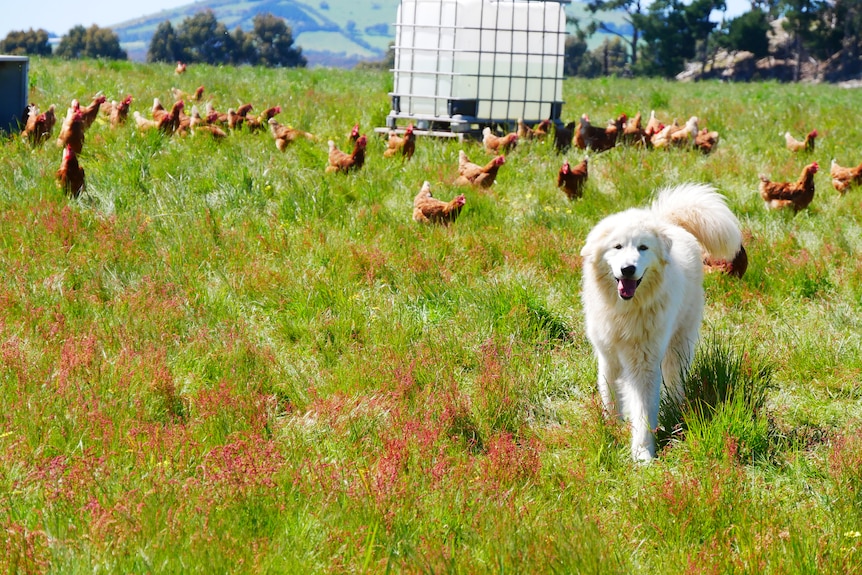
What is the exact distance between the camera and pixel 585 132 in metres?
10.3

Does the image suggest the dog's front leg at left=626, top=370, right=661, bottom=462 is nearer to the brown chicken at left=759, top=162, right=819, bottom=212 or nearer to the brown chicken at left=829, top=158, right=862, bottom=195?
the brown chicken at left=759, top=162, right=819, bottom=212

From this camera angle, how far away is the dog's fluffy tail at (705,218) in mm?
4809

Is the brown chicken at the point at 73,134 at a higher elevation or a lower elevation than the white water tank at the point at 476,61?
lower

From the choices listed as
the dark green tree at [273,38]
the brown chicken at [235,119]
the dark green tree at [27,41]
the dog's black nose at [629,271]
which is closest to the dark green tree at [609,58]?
the dark green tree at [273,38]

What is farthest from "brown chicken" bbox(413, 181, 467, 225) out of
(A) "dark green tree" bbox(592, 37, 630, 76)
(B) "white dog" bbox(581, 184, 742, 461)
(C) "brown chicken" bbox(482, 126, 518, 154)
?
(A) "dark green tree" bbox(592, 37, 630, 76)

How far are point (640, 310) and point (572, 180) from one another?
4114mm

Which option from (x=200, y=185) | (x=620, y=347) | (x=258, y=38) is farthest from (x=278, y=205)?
(x=258, y=38)

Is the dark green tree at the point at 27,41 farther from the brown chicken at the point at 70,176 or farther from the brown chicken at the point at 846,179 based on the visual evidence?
the brown chicken at the point at 846,179

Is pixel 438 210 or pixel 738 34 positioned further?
pixel 738 34

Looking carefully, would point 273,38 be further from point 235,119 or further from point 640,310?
point 640,310

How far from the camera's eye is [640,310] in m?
4.25

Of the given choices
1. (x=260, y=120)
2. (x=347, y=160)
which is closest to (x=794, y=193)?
(x=347, y=160)

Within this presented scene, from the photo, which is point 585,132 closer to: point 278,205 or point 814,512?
point 278,205

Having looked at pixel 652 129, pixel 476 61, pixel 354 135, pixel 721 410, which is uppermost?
pixel 476 61
